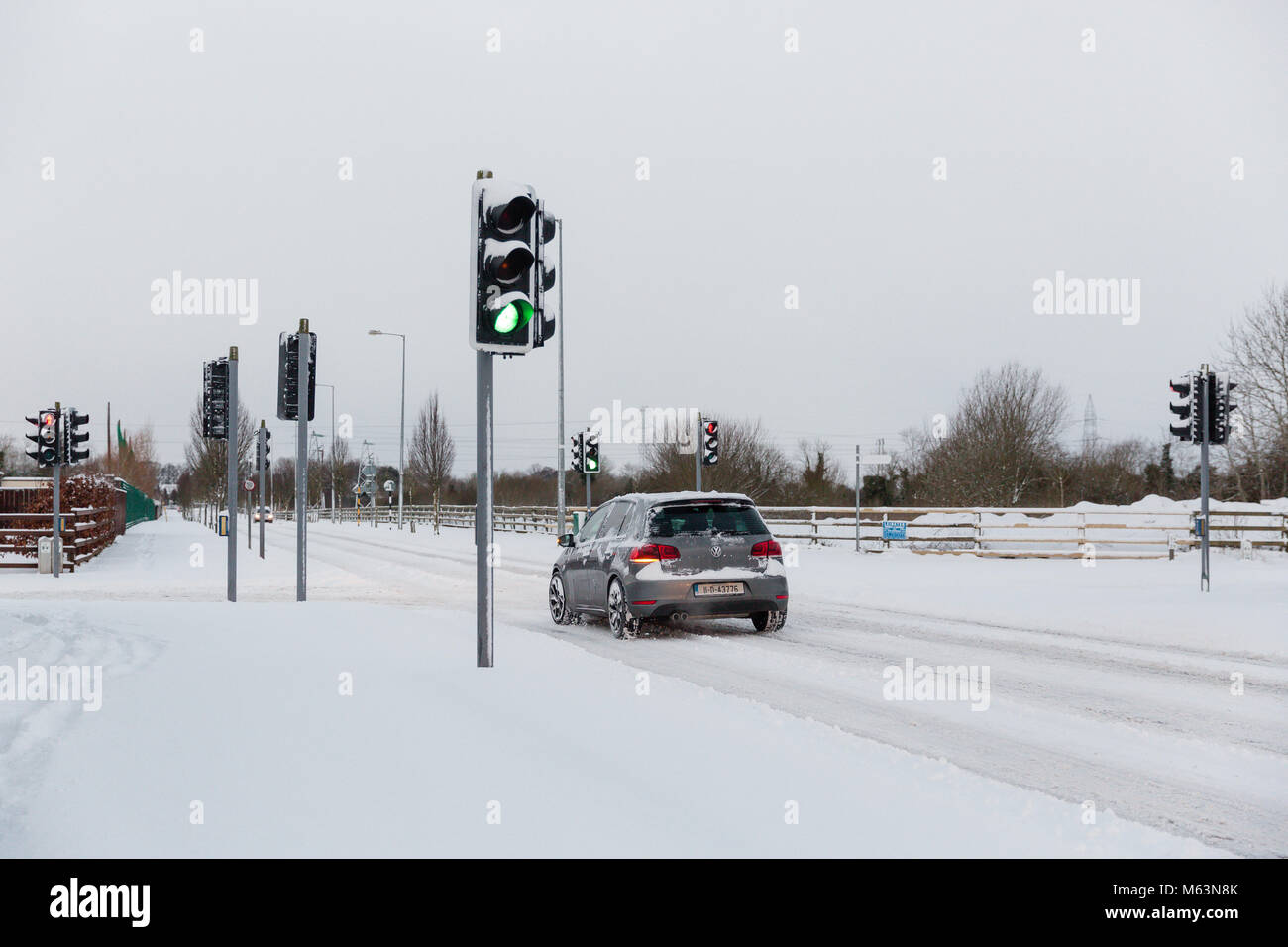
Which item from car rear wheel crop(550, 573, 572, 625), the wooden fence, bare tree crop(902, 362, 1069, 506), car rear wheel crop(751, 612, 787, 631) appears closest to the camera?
car rear wheel crop(751, 612, 787, 631)

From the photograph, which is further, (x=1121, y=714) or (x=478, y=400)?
(x=478, y=400)

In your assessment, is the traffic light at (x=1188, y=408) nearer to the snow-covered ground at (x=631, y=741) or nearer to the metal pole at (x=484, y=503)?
the snow-covered ground at (x=631, y=741)

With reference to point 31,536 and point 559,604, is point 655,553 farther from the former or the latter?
point 31,536

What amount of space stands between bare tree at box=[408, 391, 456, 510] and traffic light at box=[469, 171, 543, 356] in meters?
48.6

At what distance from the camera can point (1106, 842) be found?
4129 mm

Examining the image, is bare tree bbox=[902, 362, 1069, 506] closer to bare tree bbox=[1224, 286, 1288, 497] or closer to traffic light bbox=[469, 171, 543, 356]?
bare tree bbox=[1224, 286, 1288, 497]

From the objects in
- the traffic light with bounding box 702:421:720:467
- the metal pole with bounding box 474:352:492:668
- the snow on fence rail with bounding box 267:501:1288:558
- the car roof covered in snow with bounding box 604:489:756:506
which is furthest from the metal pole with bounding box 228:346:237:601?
the snow on fence rail with bounding box 267:501:1288:558

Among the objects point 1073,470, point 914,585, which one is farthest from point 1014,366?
point 914,585

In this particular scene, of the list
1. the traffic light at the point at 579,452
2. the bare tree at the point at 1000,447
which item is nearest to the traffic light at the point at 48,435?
the traffic light at the point at 579,452

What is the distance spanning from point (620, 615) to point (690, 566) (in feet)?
Answer: 3.22

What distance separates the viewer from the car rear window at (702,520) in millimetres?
11953

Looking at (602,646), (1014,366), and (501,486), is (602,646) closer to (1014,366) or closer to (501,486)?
(1014,366)

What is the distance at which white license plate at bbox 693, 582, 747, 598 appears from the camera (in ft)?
38.5
